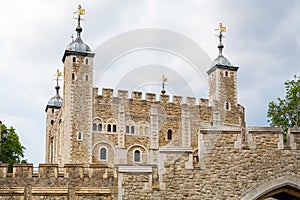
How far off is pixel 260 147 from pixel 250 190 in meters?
0.99

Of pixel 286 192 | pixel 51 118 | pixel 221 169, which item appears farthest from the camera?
Result: pixel 51 118

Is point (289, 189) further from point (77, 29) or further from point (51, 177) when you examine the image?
point (77, 29)

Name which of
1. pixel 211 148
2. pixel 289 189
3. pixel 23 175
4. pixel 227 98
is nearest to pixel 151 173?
pixel 211 148

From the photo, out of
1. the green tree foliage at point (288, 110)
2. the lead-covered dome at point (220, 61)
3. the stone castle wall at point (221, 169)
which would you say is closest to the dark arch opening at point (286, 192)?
the stone castle wall at point (221, 169)

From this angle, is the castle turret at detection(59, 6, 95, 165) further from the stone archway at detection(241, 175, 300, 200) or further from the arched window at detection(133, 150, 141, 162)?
the stone archway at detection(241, 175, 300, 200)

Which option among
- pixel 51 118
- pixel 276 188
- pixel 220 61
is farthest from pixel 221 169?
pixel 51 118

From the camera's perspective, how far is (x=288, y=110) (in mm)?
32031

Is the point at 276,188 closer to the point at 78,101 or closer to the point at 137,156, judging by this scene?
the point at 78,101

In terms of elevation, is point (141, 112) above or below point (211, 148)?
above

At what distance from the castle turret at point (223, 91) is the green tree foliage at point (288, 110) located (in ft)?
34.7

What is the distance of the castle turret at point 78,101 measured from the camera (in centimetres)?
3856

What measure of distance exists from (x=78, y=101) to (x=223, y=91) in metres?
11.9

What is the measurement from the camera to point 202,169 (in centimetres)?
1254

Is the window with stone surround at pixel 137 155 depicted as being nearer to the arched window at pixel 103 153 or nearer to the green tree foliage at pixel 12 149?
the arched window at pixel 103 153
